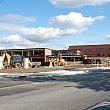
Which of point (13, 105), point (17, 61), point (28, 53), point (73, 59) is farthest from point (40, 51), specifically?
point (13, 105)

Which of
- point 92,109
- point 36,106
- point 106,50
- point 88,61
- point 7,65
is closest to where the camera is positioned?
point 92,109

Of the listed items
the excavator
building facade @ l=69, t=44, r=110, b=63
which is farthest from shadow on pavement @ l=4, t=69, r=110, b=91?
building facade @ l=69, t=44, r=110, b=63

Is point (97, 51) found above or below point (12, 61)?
above

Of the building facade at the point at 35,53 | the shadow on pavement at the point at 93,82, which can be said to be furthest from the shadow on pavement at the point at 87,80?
the building facade at the point at 35,53

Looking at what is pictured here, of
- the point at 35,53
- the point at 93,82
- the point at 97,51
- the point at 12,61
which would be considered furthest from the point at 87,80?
the point at 97,51

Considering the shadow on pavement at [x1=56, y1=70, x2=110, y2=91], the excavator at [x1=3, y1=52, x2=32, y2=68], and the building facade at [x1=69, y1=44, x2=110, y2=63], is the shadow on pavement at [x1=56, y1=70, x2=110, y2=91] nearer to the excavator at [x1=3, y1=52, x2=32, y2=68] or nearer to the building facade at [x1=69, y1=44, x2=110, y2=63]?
the excavator at [x1=3, y1=52, x2=32, y2=68]

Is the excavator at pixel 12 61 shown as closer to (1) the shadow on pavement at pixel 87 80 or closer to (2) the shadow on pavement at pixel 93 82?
(1) the shadow on pavement at pixel 87 80

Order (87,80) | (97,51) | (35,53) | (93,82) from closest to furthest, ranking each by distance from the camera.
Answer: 1. (93,82)
2. (87,80)
3. (35,53)
4. (97,51)

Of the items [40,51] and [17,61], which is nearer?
[17,61]

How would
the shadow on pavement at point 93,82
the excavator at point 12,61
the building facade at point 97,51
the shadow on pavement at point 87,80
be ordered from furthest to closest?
the building facade at point 97,51, the excavator at point 12,61, the shadow on pavement at point 87,80, the shadow on pavement at point 93,82

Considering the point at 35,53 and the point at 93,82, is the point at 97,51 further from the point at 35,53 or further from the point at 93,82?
the point at 93,82

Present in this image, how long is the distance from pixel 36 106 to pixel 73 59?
149 metres

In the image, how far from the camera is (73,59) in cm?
16062

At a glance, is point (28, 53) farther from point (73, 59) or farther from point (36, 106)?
point (36, 106)
